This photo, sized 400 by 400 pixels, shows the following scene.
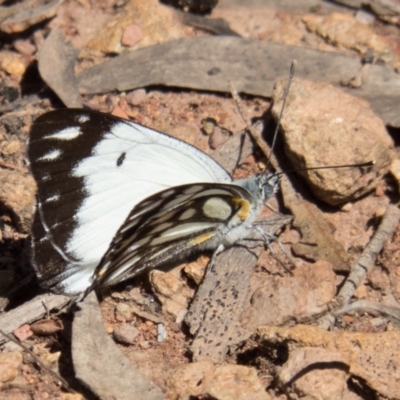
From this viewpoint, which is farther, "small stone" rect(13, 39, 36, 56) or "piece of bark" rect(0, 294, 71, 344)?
"small stone" rect(13, 39, 36, 56)

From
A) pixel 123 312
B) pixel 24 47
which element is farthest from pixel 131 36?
pixel 123 312

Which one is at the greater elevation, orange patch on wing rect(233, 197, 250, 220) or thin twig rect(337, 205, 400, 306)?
orange patch on wing rect(233, 197, 250, 220)

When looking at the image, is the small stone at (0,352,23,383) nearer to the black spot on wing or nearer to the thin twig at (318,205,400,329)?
the black spot on wing

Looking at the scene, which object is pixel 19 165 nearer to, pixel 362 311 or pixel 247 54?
pixel 247 54

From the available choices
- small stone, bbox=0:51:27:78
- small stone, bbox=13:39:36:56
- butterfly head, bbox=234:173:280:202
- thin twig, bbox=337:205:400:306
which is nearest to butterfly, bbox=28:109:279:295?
butterfly head, bbox=234:173:280:202

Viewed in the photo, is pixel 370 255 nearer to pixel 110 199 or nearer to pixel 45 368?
pixel 110 199

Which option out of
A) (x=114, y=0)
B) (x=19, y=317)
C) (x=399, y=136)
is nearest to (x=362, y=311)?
(x=399, y=136)
